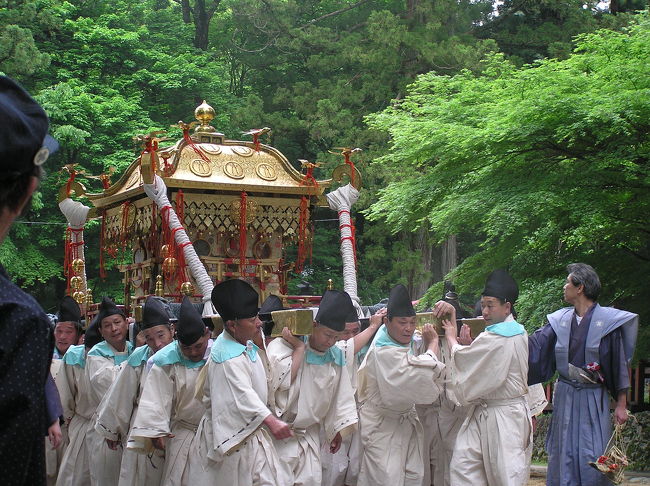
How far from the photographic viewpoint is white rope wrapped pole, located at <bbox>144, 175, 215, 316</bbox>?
8945 mm

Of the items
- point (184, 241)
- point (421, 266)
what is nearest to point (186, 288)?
point (184, 241)

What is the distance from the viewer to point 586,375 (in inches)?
280

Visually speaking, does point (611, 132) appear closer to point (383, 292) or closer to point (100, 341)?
point (100, 341)

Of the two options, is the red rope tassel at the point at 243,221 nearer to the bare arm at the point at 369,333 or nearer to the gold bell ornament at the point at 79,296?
the gold bell ornament at the point at 79,296

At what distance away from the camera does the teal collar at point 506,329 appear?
7309 mm

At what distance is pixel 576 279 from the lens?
23.6 feet

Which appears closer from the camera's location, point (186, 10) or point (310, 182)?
point (310, 182)

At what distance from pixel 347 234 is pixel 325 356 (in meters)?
2.94

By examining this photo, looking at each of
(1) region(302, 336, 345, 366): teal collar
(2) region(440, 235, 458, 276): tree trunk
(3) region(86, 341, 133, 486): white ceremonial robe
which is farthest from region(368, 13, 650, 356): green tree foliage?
(2) region(440, 235, 458, 276): tree trunk

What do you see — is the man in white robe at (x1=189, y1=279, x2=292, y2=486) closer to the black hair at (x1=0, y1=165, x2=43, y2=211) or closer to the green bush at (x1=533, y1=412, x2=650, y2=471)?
the black hair at (x1=0, y1=165, x2=43, y2=211)

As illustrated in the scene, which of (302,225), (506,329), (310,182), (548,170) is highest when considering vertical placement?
(548,170)

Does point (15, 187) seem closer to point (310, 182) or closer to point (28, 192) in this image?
point (28, 192)

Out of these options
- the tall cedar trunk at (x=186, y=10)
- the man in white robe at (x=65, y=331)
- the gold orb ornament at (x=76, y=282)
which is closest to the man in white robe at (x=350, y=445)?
the man in white robe at (x=65, y=331)

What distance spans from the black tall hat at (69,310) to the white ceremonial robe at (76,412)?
0.57m
